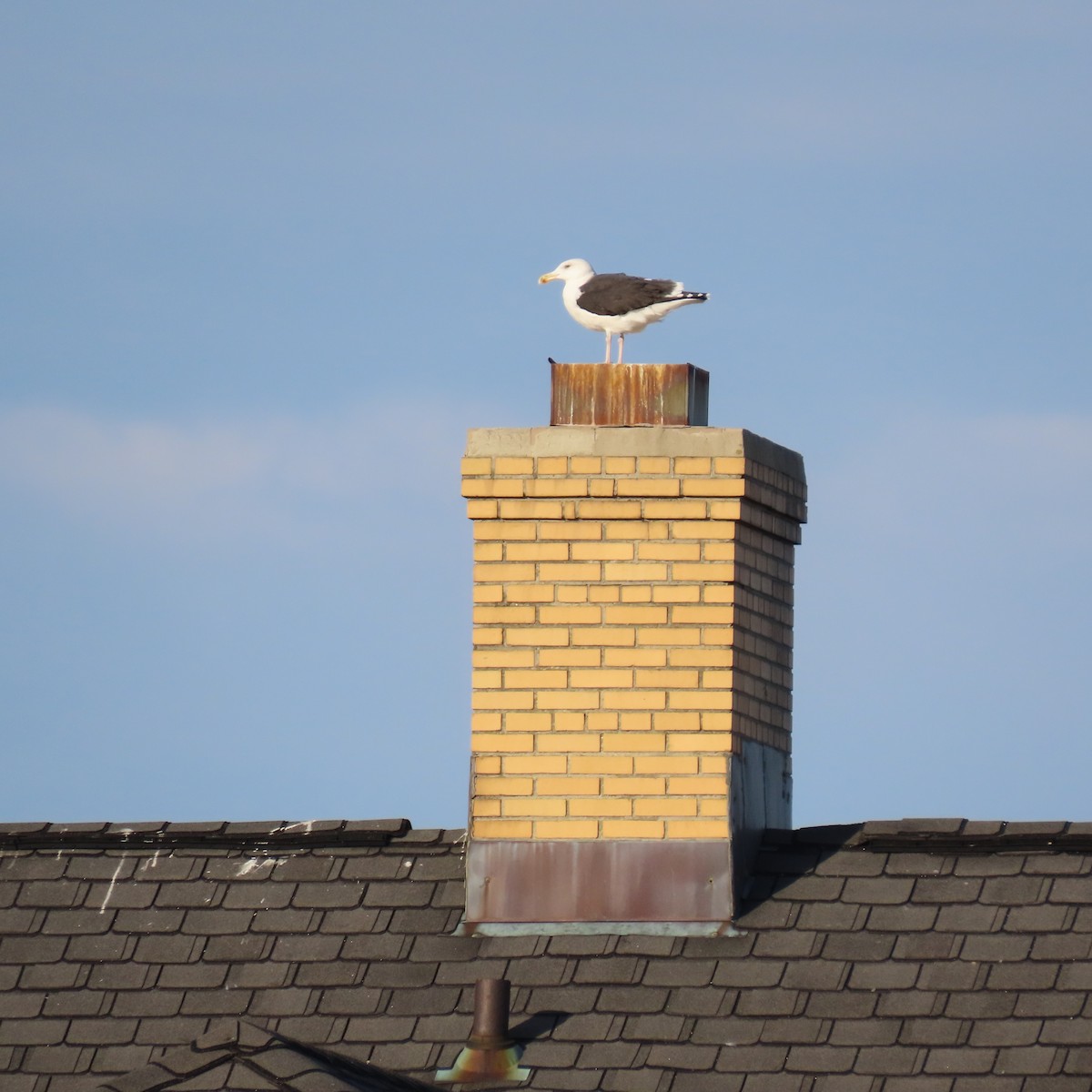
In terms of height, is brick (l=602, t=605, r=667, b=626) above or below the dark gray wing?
below

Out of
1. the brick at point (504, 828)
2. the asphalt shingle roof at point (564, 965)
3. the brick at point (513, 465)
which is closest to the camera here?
the asphalt shingle roof at point (564, 965)

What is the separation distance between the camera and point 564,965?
32.3 feet

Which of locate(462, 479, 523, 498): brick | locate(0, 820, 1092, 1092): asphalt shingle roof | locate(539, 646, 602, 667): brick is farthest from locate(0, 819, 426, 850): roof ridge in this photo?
locate(462, 479, 523, 498): brick

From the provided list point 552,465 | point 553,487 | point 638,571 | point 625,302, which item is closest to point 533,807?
point 638,571

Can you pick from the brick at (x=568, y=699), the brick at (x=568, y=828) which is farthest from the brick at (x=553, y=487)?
the brick at (x=568, y=828)

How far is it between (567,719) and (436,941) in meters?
1.12

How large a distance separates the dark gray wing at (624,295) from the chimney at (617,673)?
0.81 meters

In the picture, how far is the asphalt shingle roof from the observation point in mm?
9172

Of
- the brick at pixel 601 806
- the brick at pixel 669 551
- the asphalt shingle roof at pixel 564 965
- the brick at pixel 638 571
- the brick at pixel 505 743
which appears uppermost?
the brick at pixel 669 551

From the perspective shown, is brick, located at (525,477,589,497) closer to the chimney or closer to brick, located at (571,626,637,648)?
the chimney

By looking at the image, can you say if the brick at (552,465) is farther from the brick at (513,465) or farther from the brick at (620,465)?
the brick at (620,465)

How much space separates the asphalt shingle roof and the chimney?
9.4 inches

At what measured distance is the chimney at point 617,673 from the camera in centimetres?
1012

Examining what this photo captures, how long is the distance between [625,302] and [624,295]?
0.12 feet
